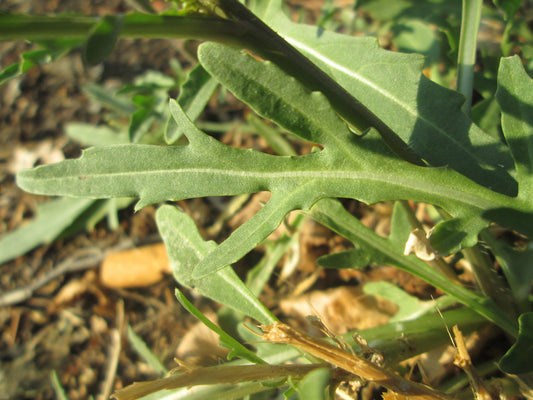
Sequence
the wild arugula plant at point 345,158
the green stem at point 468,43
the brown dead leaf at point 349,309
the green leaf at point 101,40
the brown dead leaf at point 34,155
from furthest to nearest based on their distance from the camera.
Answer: the brown dead leaf at point 34,155, the brown dead leaf at point 349,309, the green stem at point 468,43, the wild arugula plant at point 345,158, the green leaf at point 101,40

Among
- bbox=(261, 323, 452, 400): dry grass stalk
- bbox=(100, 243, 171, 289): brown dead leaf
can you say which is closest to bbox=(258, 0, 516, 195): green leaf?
bbox=(261, 323, 452, 400): dry grass stalk

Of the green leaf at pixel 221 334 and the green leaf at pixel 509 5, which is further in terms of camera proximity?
the green leaf at pixel 509 5

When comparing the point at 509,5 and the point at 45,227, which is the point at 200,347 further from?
the point at 509,5

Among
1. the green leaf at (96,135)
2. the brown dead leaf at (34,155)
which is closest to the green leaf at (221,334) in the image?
the green leaf at (96,135)

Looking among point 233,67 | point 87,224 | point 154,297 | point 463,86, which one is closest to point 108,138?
point 87,224

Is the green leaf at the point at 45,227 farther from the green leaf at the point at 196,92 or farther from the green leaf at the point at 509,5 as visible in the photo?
the green leaf at the point at 509,5

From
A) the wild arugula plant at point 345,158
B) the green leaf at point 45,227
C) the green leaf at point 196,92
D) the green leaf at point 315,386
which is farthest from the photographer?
the green leaf at point 45,227

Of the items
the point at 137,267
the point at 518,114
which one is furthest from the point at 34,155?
the point at 518,114
